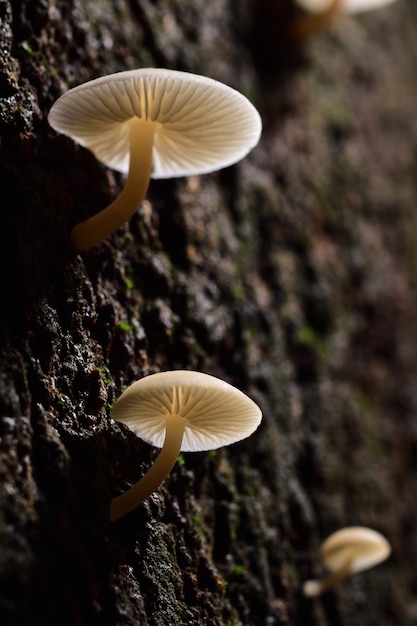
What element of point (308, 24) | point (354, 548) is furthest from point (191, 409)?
point (308, 24)

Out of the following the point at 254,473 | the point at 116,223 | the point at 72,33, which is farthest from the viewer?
the point at 254,473

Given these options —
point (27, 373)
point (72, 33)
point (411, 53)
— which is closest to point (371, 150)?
point (411, 53)

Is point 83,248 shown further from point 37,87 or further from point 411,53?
point 411,53

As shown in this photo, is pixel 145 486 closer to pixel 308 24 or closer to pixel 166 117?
pixel 166 117

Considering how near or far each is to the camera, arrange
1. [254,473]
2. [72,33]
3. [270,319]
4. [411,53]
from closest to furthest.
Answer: [72,33]
[254,473]
[270,319]
[411,53]

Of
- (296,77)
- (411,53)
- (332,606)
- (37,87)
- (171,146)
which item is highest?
(411,53)

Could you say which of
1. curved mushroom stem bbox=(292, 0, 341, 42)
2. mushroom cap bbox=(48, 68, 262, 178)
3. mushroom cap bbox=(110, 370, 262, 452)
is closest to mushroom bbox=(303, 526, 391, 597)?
mushroom cap bbox=(110, 370, 262, 452)

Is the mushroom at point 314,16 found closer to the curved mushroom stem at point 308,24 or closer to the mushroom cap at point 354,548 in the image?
the curved mushroom stem at point 308,24
